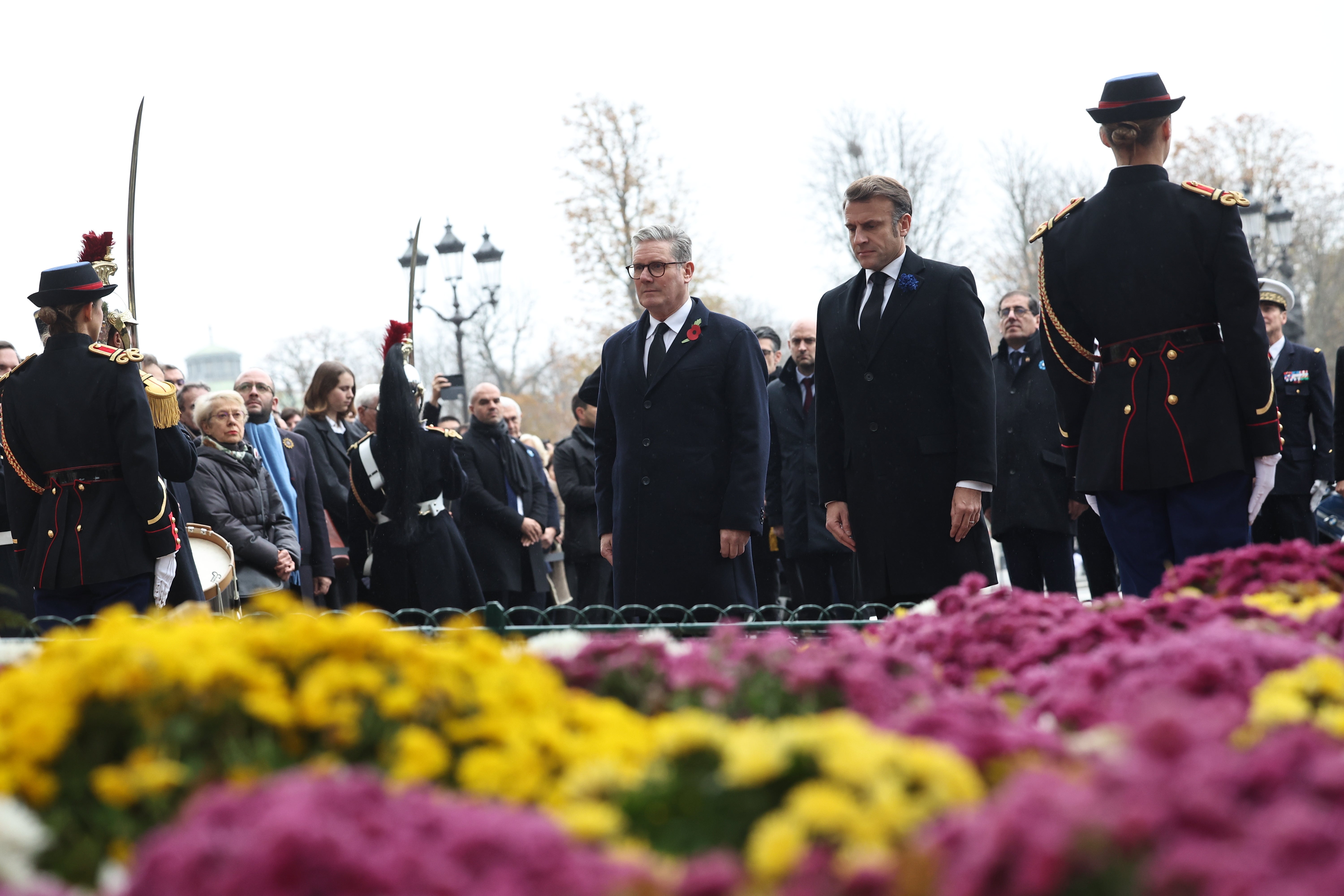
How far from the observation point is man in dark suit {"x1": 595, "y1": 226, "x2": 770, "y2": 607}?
19.9 ft

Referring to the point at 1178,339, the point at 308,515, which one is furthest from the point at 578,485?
the point at 1178,339

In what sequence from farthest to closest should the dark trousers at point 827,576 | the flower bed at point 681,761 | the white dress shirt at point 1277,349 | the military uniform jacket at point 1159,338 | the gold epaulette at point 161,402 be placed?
the white dress shirt at point 1277,349 < the dark trousers at point 827,576 < the gold epaulette at point 161,402 < the military uniform jacket at point 1159,338 < the flower bed at point 681,761

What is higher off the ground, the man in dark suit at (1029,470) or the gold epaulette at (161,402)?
the gold epaulette at (161,402)

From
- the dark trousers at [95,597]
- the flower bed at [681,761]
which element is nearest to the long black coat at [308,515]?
the dark trousers at [95,597]

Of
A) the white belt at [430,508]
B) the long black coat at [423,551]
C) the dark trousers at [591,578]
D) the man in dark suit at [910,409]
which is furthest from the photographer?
the dark trousers at [591,578]

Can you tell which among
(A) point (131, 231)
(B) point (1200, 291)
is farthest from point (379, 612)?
(A) point (131, 231)

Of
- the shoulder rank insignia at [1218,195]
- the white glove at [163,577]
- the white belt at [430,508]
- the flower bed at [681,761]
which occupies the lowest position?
the flower bed at [681,761]

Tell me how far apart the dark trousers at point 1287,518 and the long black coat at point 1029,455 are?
2.07 meters

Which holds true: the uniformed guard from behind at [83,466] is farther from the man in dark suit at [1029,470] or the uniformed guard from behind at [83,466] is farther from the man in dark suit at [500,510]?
the man in dark suit at [1029,470]

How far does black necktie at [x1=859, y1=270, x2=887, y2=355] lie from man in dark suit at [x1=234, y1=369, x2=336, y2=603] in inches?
188

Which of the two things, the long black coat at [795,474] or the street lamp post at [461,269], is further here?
the street lamp post at [461,269]

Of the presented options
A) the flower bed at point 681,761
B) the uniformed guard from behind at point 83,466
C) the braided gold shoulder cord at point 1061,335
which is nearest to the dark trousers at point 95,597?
the uniformed guard from behind at point 83,466

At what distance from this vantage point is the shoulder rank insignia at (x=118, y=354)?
6137 millimetres

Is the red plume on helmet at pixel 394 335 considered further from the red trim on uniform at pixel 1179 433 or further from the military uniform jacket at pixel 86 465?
the red trim on uniform at pixel 1179 433
